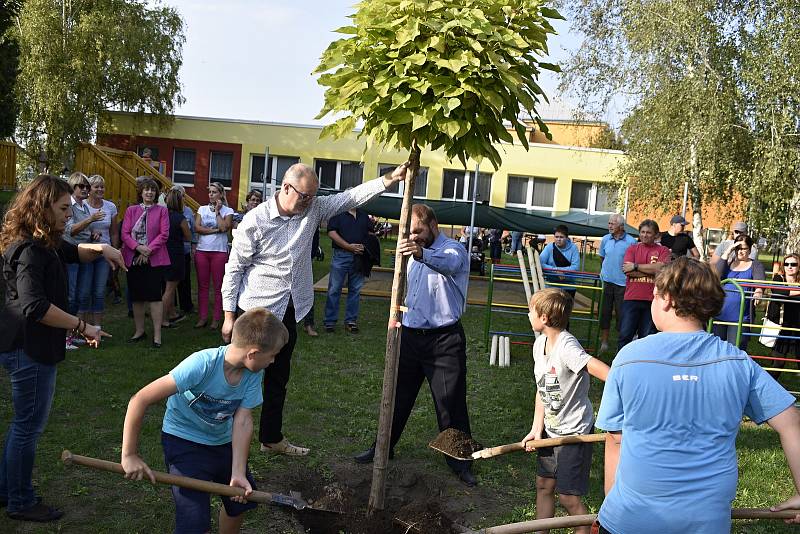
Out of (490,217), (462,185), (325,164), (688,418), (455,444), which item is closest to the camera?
(688,418)

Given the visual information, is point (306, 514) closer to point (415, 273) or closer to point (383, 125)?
point (415, 273)

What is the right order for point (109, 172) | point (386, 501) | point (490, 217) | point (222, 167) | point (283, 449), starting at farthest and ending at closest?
point (222, 167), point (490, 217), point (109, 172), point (283, 449), point (386, 501)

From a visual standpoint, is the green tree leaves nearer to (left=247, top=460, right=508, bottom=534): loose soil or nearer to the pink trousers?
(left=247, top=460, right=508, bottom=534): loose soil

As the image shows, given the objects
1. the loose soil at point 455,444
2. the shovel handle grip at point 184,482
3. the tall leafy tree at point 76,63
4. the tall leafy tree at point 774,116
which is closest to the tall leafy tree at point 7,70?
the tall leafy tree at point 76,63

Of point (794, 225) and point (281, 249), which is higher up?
point (794, 225)

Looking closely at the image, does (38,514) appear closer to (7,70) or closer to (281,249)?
(281,249)

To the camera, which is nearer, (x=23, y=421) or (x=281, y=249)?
(x=23, y=421)

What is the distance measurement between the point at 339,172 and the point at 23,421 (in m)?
34.7

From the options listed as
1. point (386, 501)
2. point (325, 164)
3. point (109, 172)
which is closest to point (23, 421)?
point (386, 501)

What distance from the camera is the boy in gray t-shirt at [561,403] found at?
4.24 m

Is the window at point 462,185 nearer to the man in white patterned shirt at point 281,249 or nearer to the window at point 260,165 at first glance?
the window at point 260,165

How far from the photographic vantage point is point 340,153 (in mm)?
37875

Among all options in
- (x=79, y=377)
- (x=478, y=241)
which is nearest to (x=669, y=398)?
(x=79, y=377)

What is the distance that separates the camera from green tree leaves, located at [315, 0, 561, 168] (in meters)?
4.00
